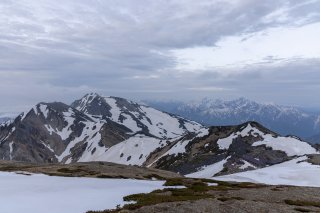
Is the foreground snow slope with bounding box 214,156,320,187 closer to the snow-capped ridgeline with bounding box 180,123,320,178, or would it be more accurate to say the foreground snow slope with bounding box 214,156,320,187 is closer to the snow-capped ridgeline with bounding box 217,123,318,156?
the snow-capped ridgeline with bounding box 180,123,320,178

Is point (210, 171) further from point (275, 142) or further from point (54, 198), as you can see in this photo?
point (54, 198)

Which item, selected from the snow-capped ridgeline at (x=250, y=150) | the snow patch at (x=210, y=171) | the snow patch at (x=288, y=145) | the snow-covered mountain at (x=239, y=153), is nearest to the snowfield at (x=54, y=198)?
the snow-capped ridgeline at (x=250, y=150)

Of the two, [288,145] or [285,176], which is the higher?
[288,145]

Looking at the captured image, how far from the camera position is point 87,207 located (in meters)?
32.2

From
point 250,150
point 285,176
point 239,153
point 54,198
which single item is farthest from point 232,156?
point 54,198

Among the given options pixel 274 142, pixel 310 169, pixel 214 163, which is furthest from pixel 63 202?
pixel 274 142

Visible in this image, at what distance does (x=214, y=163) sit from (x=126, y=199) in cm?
12666

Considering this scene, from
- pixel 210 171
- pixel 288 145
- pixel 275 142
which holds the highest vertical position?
pixel 275 142

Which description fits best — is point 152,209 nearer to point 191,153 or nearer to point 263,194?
point 263,194

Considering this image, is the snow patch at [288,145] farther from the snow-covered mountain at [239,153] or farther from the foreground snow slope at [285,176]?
the foreground snow slope at [285,176]

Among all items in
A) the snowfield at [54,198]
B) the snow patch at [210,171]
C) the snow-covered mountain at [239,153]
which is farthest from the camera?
the snow-covered mountain at [239,153]

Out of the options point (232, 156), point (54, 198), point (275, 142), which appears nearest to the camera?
point (54, 198)

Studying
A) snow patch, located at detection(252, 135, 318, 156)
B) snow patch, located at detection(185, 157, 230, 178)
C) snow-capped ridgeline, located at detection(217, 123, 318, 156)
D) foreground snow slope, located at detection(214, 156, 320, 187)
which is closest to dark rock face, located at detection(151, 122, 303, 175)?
snow-capped ridgeline, located at detection(217, 123, 318, 156)

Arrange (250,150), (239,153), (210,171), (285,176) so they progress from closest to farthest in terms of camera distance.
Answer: (285,176) < (210,171) < (239,153) < (250,150)
